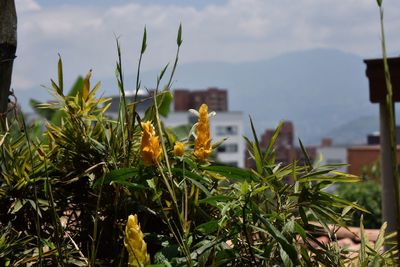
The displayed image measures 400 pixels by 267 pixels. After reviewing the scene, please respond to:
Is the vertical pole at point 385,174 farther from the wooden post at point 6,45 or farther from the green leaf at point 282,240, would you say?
the green leaf at point 282,240

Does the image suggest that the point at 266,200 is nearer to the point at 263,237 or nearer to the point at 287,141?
the point at 263,237

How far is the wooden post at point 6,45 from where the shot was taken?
1.21 meters

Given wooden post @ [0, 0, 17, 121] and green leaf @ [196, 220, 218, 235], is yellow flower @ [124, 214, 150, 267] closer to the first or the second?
green leaf @ [196, 220, 218, 235]

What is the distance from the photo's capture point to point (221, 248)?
36.1 inches

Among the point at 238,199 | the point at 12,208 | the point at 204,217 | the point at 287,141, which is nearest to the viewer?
the point at 238,199

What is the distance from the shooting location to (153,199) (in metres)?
0.95

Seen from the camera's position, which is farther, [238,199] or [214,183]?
[214,183]

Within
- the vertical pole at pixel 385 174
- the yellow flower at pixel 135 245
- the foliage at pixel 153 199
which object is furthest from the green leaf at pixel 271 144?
the vertical pole at pixel 385 174

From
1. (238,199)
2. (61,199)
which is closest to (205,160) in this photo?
(238,199)

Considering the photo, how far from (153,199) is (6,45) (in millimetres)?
459

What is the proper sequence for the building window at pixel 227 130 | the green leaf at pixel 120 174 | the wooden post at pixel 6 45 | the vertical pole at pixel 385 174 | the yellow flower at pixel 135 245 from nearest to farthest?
the yellow flower at pixel 135 245 → the green leaf at pixel 120 174 → the wooden post at pixel 6 45 → the vertical pole at pixel 385 174 → the building window at pixel 227 130

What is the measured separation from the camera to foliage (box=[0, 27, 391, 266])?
2.93 ft

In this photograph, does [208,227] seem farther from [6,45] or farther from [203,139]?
[6,45]

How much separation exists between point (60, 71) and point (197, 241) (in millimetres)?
405
